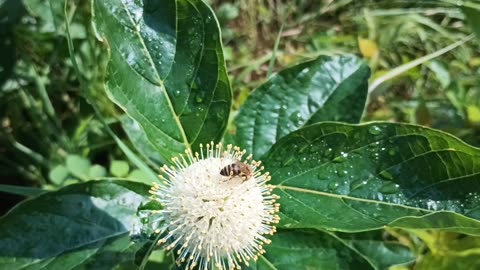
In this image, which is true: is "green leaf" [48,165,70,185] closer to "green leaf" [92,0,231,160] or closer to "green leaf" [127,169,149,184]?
"green leaf" [127,169,149,184]

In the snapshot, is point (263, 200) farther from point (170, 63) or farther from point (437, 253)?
point (437, 253)

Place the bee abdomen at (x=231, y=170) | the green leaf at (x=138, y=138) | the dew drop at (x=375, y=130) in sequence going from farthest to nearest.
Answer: the green leaf at (x=138, y=138), the dew drop at (x=375, y=130), the bee abdomen at (x=231, y=170)

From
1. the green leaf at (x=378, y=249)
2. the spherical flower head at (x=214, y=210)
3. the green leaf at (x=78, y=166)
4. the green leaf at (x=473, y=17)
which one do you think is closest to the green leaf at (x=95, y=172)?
the green leaf at (x=78, y=166)

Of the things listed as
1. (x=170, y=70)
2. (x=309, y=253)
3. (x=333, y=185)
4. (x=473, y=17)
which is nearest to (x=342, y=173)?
(x=333, y=185)

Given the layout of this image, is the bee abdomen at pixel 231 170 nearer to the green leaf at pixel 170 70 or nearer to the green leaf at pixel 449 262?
the green leaf at pixel 170 70

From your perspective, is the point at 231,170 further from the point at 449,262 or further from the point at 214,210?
the point at 449,262

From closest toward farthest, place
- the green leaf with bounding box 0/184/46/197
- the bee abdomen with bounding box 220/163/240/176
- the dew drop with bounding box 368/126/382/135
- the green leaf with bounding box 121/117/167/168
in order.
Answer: the bee abdomen with bounding box 220/163/240/176 → the dew drop with bounding box 368/126/382/135 → the green leaf with bounding box 0/184/46/197 → the green leaf with bounding box 121/117/167/168

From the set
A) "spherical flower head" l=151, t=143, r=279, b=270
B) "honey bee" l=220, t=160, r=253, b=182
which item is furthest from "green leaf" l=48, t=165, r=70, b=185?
"honey bee" l=220, t=160, r=253, b=182
